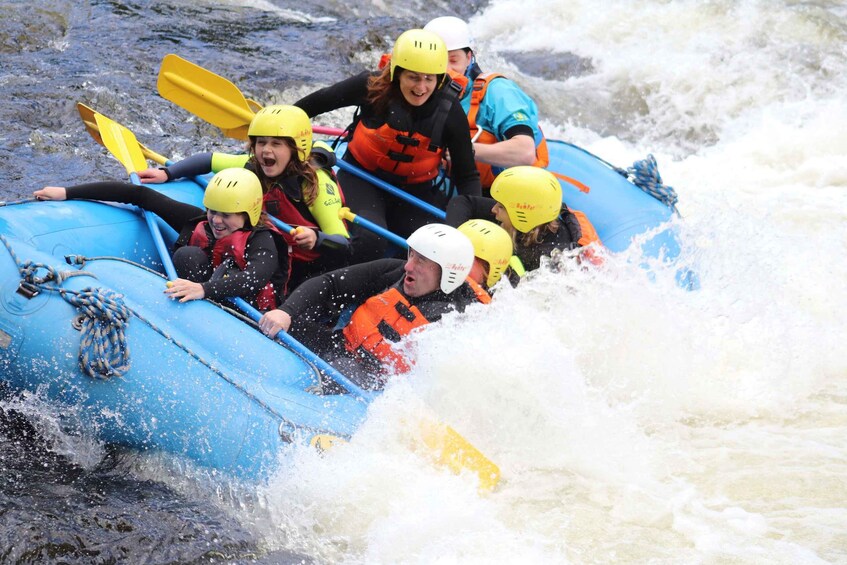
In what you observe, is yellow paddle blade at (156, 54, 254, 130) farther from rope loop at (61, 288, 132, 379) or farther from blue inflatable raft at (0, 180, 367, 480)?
rope loop at (61, 288, 132, 379)

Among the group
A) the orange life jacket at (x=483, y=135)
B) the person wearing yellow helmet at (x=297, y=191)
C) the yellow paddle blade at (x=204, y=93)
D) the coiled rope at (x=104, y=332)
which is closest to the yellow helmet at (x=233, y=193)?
the person wearing yellow helmet at (x=297, y=191)

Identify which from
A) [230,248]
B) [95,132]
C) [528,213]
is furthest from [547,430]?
[95,132]

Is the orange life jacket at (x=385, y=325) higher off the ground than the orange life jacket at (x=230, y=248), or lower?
higher

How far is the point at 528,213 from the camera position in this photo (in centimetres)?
478

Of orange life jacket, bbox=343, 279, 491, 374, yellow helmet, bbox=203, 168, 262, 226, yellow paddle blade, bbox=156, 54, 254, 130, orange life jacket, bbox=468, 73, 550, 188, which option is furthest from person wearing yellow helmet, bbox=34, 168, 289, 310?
orange life jacket, bbox=468, 73, 550, 188

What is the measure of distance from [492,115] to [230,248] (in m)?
2.00

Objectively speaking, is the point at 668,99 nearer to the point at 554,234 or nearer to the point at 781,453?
the point at 554,234

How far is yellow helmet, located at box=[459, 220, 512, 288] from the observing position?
438 cm

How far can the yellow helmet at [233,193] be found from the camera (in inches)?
163

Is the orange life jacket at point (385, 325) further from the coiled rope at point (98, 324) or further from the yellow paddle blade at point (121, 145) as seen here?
the yellow paddle blade at point (121, 145)

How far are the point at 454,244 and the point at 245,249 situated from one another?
35.5 inches

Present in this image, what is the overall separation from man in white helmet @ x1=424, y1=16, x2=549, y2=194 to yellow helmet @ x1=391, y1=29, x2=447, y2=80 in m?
0.59

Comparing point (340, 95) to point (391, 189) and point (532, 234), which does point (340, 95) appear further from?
point (532, 234)

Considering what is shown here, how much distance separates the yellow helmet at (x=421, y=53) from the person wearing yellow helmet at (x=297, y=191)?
570 millimetres
